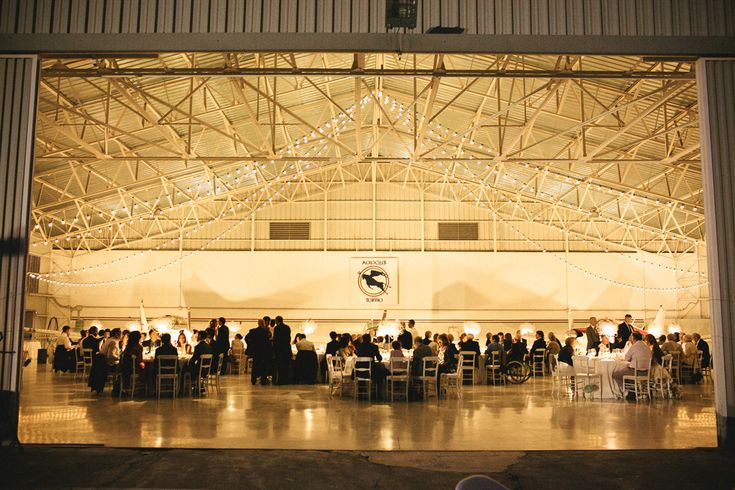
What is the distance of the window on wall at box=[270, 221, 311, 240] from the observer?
25219mm

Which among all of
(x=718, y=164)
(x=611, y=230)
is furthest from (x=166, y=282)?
(x=718, y=164)

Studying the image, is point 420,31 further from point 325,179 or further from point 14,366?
point 325,179

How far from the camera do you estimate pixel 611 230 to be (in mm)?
25062

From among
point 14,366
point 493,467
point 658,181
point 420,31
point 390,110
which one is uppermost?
point 390,110

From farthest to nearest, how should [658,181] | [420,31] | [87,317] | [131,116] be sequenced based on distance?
[87,317] < [658,181] < [131,116] < [420,31]

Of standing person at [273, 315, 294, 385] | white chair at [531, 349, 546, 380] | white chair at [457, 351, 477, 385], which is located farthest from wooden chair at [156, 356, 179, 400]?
white chair at [531, 349, 546, 380]

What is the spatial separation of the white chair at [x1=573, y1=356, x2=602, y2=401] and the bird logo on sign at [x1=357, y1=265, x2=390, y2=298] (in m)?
12.8

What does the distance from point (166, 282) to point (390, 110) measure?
10555 mm

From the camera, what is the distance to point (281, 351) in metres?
13.9

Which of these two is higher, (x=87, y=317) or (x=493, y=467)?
(x=87, y=317)

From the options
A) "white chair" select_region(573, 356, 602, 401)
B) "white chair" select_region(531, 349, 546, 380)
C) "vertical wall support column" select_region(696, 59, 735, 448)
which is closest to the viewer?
"vertical wall support column" select_region(696, 59, 735, 448)

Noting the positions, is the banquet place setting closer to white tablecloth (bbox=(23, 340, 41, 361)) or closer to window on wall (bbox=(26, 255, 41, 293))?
white tablecloth (bbox=(23, 340, 41, 361))

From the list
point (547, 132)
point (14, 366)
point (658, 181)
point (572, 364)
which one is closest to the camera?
point (14, 366)

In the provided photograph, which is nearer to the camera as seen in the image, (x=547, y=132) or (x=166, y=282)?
(x=547, y=132)
